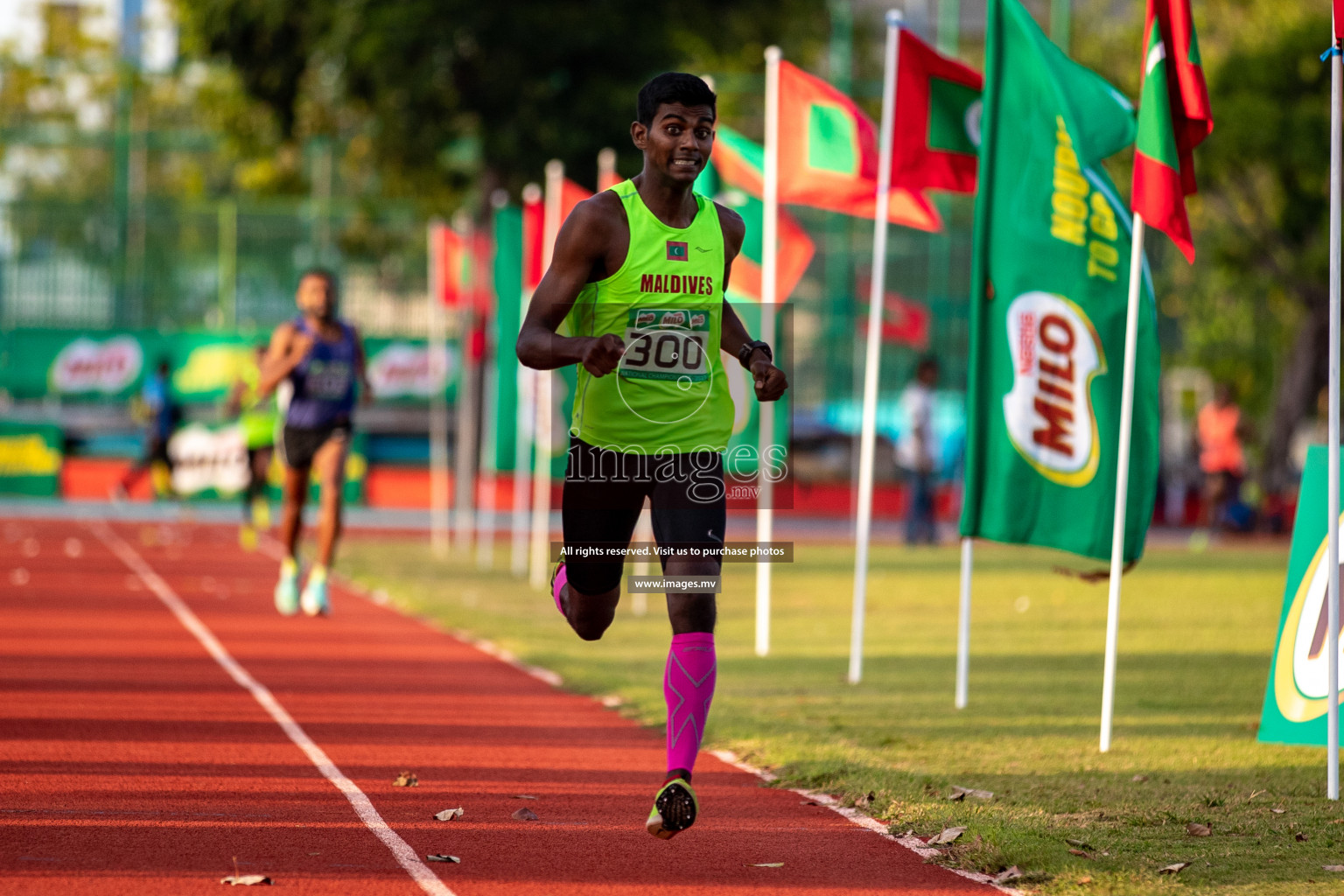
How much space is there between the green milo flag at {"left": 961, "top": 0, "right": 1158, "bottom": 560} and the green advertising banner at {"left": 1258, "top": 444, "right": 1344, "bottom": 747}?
4.41 feet

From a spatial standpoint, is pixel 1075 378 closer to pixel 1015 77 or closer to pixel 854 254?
pixel 1015 77

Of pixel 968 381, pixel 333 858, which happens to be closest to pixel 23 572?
pixel 968 381

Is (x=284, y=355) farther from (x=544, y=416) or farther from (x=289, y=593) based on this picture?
(x=544, y=416)

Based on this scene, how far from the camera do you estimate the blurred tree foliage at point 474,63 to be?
84.8 ft

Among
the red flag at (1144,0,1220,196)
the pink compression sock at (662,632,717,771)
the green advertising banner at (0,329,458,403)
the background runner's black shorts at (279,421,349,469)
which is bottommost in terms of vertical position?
the pink compression sock at (662,632,717,771)

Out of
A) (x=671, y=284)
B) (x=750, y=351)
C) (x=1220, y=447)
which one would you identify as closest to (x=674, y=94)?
(x=671, y=284)

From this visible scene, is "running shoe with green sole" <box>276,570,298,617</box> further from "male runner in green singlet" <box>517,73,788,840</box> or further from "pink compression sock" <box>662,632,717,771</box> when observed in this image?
"pink compression sock" <box>662,632,717,771</box>

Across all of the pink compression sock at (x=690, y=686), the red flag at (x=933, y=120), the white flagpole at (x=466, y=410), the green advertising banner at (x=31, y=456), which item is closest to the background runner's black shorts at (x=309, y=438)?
the red flag at (x=933, y=120)

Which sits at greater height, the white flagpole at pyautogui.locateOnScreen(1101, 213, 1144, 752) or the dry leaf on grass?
the white flagpole at pyautogui.locateOnScreen(1101, 213, 1144, 752)

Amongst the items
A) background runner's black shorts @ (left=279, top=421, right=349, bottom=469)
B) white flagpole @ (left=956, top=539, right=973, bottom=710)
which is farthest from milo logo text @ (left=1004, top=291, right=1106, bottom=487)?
background runner's black shorts @ (left=279, top=421, right=349, bottom=469)

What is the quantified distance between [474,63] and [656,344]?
849 inches

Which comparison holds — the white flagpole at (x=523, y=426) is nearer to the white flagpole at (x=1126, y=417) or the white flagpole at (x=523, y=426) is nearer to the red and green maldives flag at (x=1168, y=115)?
the white flagpole at (x=1126, y=417)

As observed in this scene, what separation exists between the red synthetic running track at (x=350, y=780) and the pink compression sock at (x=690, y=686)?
1.48ft

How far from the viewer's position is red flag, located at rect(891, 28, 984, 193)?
10.7 metres
